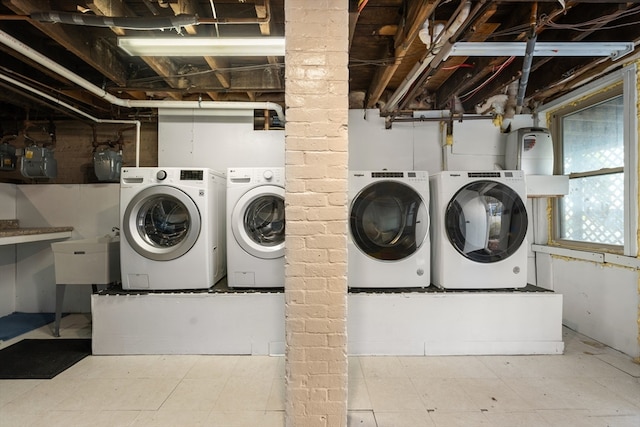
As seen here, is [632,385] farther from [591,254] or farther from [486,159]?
[486,159]

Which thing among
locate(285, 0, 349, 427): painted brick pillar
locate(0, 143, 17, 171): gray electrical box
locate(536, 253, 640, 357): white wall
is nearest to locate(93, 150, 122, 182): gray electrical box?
locate(0, 143, 17, 171): gray electrical box

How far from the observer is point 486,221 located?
272cm

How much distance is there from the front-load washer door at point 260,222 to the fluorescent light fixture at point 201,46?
1.04 metres

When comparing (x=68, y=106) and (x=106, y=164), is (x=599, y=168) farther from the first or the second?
(x=68, y=106)

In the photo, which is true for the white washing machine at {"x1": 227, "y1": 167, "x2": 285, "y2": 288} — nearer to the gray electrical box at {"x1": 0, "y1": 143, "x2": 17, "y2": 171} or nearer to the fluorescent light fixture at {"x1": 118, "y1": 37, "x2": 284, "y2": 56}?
the fluorescent light fixture at {"x1": 118, "y1": 37, "x2": 284, "y2": 56}

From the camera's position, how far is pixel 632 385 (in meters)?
2.11

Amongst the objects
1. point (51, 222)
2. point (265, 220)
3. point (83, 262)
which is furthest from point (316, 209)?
point (51, 222)

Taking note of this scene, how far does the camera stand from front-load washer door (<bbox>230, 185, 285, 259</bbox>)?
2.67 metres

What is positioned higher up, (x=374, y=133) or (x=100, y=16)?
(x=100, y=16)

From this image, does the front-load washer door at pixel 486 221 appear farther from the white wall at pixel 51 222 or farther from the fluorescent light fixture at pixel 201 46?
the white wall at pixel 51 222

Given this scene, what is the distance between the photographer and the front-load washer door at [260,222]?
105 inches

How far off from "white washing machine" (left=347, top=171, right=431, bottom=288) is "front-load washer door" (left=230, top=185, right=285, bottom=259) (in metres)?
0.64

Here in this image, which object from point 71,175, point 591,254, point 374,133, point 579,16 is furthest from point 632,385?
point 71,175

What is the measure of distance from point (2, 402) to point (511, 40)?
4191 millimetres
